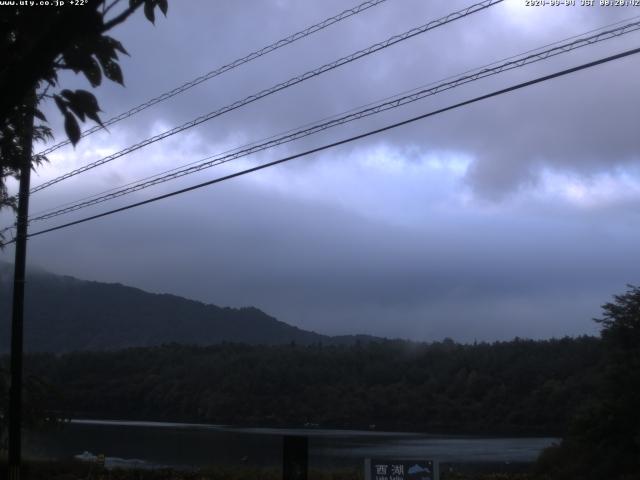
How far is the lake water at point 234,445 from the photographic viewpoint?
3061cm

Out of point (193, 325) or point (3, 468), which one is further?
point (193, 325)

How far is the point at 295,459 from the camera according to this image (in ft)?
43.1

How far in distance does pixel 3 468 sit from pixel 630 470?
15622 mm

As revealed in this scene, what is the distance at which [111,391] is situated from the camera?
1948 inches

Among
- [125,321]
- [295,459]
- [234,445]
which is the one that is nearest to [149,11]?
[295,459]

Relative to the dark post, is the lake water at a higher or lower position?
lower

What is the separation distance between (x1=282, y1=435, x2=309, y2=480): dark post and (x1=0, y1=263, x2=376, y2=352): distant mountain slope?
91.1 m

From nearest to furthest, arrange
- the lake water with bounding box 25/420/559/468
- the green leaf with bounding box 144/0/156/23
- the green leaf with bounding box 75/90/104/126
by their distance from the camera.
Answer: the green leaf with bounding box 75/90/104/126 < the green leaf with bounding box 144/0/156/23 < the lake water with bounding box 25/420/559/468

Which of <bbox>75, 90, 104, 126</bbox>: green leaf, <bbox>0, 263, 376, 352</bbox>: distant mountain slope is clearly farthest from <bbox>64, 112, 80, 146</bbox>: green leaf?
<bbox>0, 263, 376, 352</bbox>: distant mountain slope

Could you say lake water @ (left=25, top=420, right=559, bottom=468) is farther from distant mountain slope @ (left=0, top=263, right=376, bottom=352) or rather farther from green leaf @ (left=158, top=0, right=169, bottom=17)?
distant mountain slope @ (left=0, top=263, right=376, bottom=352)

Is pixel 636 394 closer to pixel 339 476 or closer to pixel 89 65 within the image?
pixel 339 476

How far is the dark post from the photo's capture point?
13094 millimetres

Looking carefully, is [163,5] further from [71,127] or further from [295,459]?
[295,459]

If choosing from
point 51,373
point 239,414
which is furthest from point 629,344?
point 239,414
